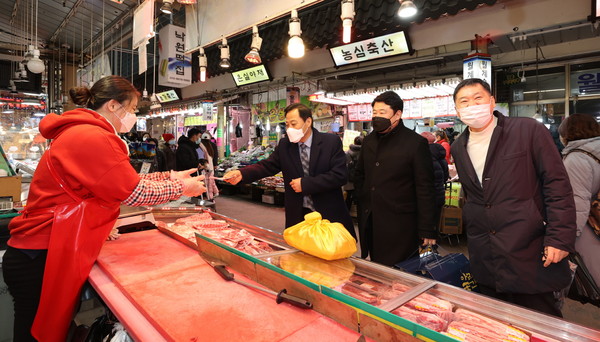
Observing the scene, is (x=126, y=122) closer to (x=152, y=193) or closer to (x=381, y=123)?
(x=152, y=193)

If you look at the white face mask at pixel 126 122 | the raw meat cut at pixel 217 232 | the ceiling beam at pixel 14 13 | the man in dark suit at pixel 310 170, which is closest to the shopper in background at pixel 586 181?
the man in dark suit at pixel 310 170

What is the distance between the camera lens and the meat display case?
0.99 m

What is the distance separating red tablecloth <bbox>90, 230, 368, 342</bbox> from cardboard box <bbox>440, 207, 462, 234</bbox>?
4.89 meters

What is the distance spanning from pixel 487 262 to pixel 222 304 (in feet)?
4.95

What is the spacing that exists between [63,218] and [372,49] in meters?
5.71

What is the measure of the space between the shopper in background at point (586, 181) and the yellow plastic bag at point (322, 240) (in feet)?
7.05

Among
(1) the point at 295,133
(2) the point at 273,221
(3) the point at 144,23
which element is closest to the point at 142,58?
(3) the point at 144,23

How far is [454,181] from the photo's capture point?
6305mm

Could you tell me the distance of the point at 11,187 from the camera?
2.72 meters

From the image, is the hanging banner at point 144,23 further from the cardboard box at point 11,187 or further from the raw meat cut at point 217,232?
the raw meat cut at point 217,232

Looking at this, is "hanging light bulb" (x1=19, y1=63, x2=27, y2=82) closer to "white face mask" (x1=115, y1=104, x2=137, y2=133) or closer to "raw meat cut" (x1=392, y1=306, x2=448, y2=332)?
"white face mask" (x1=115, y1=104, x2=137, y2=133)

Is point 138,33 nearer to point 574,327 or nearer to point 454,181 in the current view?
point 574,327

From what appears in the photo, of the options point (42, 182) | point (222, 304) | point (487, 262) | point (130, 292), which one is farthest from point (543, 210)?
point (42, 182)

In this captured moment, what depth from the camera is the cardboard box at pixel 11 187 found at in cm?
268
